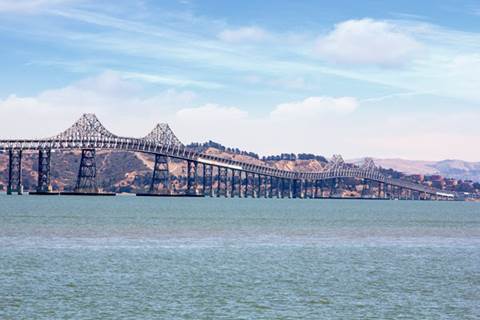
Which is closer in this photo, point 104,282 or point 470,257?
point 104,282

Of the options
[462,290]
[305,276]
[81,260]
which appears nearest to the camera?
[462,290]

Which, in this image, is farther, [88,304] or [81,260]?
[81,260]

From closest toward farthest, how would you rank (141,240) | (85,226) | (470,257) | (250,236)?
(470,257) → (141,240) → (250,236) → (85,226)

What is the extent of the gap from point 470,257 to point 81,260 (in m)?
25.5

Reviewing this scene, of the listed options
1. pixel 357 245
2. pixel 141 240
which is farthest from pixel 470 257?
pixel 141 240

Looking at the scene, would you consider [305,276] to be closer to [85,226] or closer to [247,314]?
[247,314]

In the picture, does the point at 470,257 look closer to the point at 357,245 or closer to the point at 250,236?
the point at 357,245

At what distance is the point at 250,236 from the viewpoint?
78250 millimetres

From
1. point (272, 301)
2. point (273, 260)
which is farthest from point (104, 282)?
point (273, 260)

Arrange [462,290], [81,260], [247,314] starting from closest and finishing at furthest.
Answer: [247,314]
[462,290]
[81,260]

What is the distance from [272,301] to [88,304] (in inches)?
289

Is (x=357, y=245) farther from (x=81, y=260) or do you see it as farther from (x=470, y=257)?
(x=81, y=260)

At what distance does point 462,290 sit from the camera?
42312 millimetres

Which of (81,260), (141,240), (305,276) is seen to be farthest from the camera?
(141,240)
